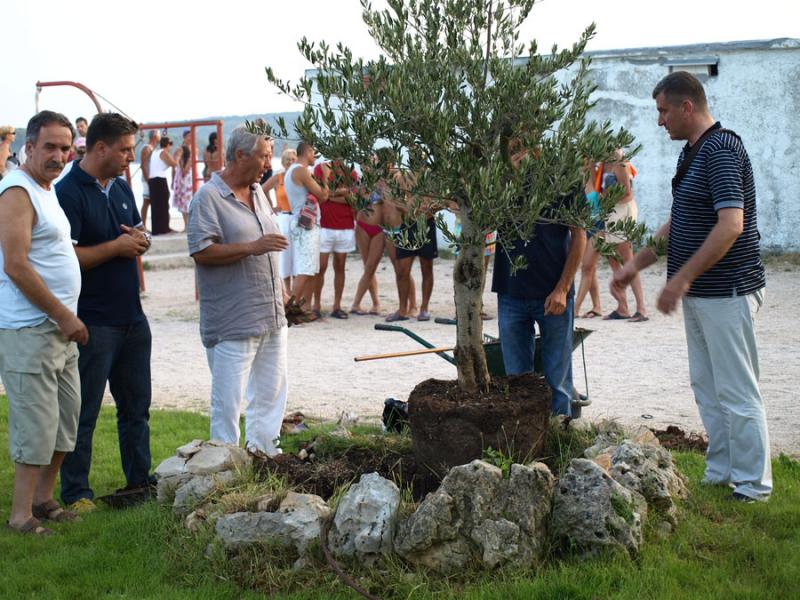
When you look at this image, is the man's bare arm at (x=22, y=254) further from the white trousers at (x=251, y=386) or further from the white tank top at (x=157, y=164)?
the white tank top at (x=157, y=164)

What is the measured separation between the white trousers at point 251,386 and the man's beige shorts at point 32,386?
3.13ft

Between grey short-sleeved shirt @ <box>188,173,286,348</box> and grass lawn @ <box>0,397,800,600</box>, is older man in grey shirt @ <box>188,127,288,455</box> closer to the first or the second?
grey short-sleeved shirt @ <box>188,173,286,348</box>

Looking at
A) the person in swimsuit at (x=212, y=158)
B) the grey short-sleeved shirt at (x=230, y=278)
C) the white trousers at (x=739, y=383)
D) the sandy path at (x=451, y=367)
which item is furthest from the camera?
the person in swimsuit at (x=212, y=158)

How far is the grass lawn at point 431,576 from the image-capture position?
13.6 ft

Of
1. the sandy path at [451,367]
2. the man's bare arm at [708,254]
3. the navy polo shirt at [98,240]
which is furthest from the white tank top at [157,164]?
the man's bare arm at [708,254]

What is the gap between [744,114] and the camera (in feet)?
59.1

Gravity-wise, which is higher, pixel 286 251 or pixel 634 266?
pixel 634 266

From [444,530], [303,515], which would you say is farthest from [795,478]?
[303,515]

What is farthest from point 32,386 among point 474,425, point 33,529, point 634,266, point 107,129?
point 634,266

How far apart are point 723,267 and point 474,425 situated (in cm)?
160

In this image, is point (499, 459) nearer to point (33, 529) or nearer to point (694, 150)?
point (694, 150)

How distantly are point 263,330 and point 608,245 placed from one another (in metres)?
2.19

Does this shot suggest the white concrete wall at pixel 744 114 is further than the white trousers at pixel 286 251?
Yes

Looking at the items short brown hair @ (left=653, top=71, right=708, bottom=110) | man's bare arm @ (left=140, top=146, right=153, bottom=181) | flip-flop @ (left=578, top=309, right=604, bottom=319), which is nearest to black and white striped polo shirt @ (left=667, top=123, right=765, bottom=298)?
short brown hair @ (left=653, top=71, right=708, bottom=110)
